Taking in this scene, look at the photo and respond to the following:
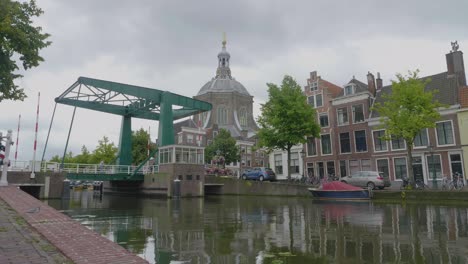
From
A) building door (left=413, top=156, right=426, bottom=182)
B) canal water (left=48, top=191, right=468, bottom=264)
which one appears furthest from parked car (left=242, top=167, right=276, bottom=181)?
canal water (left=48, top=191, right=468, bottom=264)

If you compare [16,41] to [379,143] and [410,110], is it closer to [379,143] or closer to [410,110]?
[410,110]

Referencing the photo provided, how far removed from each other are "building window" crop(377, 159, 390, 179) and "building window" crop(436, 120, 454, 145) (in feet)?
15.7

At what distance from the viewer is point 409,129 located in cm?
2345

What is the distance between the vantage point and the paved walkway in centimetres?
495

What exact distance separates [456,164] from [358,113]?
31.5ft

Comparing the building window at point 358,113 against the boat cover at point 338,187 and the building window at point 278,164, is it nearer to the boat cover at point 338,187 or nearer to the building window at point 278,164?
the building window at point 278,164

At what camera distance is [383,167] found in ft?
104

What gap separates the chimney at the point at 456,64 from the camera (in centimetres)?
2909

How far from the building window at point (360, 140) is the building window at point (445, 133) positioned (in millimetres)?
6339

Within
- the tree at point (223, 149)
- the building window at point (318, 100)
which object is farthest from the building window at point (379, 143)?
the tree at point (223, 149)

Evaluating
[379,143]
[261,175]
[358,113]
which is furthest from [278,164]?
[379,143]

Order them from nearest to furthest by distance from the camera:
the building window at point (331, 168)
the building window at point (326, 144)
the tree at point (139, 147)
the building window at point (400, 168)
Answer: the building window at point (400, 168) < the building window at point (331, 168) < the building window at point (326, 144) < the tree at point (139, 147)

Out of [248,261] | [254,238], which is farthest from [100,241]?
[254,238]

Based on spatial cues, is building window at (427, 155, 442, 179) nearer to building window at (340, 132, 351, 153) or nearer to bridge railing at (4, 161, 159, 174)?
building window at (340, 132, 351, 153)
